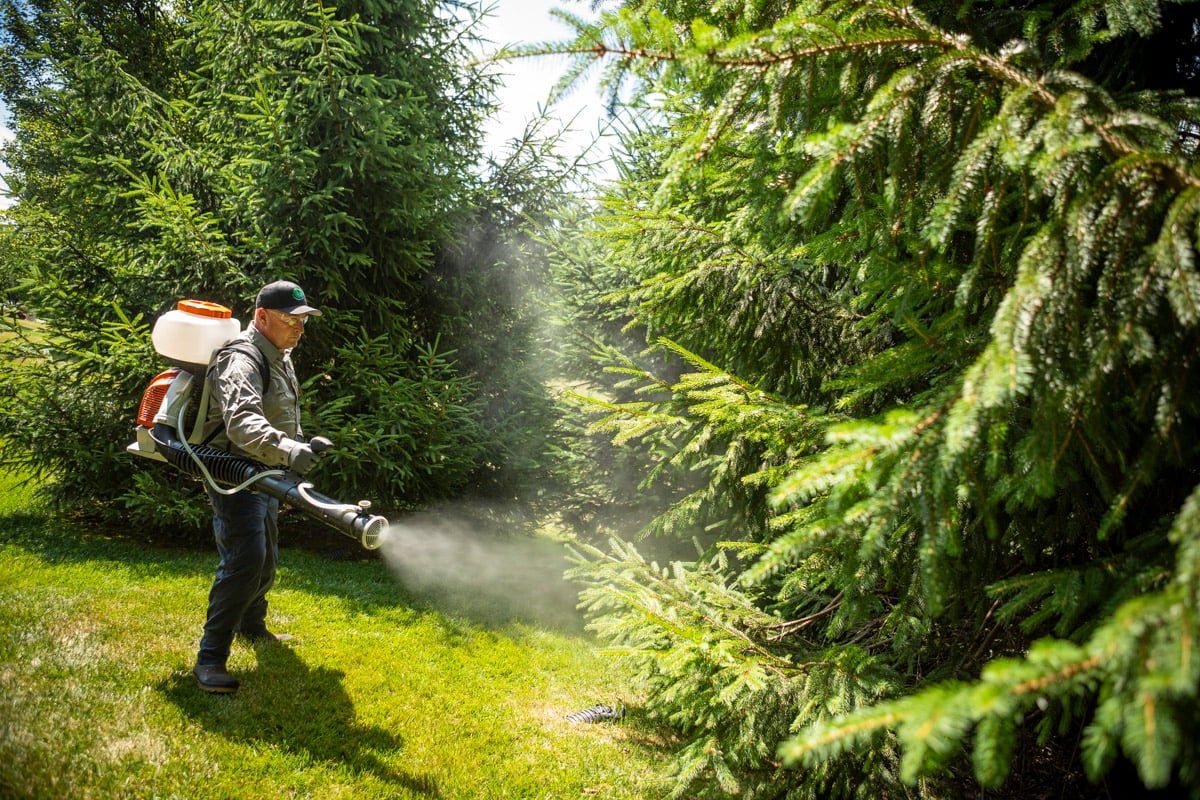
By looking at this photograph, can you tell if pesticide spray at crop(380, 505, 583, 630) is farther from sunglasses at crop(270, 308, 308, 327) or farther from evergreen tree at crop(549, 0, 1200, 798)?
evergreen tree at crop(549, 0, 1200, 798)

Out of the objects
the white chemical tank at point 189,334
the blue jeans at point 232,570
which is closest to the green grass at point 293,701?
the blue jeans at point 232,570

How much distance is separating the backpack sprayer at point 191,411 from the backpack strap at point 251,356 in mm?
56

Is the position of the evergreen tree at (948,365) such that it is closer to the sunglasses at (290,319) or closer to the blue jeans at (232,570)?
the sunglasses at (290,319)

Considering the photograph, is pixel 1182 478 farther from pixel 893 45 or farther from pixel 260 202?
pixel 260 202

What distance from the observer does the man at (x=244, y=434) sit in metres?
3.35

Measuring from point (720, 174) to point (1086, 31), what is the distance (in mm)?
1364

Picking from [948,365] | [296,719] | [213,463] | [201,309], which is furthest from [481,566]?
[948,365]

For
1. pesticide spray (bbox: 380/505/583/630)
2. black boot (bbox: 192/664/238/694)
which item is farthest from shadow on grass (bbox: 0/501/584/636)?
black boot (bbox: 192/664/238/694)

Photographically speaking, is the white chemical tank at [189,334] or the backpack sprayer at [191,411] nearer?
the backpack sprayer at [191,411]

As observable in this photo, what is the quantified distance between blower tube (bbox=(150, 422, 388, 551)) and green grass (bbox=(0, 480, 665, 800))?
3.91 ft

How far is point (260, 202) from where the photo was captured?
6.37 meters

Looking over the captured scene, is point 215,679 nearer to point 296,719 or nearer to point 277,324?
point 296,719

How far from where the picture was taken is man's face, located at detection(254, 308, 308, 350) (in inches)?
145

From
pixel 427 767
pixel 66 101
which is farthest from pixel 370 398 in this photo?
pixel 66 101
